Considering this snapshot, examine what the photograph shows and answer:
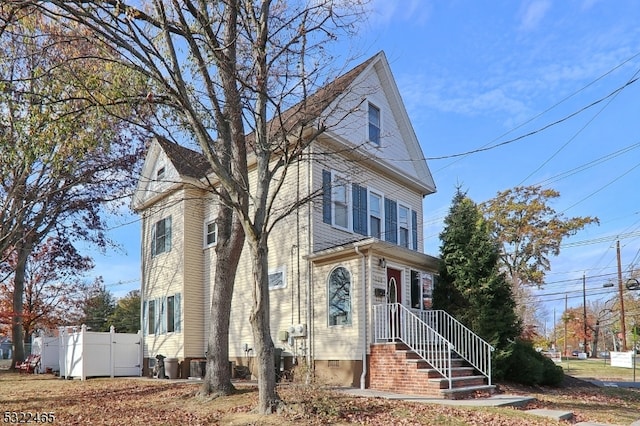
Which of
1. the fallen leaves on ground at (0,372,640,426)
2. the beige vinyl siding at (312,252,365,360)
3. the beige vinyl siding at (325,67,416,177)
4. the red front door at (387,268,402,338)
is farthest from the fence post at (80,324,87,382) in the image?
the beige vinyl siding at (325,67,416,177)

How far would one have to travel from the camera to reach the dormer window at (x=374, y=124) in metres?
16.2

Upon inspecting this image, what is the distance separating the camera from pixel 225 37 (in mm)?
9812

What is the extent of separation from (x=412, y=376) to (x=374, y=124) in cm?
793

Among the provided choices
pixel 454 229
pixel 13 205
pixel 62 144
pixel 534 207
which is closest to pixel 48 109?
pixel 62 144

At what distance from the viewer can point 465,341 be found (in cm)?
1304

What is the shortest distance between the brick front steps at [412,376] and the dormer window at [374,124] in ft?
21.5

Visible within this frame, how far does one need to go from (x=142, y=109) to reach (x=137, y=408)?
223 inches

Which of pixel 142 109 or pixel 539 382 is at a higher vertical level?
pixel 142 109

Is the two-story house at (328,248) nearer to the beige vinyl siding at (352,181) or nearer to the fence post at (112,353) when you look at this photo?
the beige vinyl siding at (352,181)


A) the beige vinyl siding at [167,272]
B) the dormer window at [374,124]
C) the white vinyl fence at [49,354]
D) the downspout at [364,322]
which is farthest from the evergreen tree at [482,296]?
the white vinyl fence at [49,354]

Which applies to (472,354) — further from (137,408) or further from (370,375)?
(137,408)

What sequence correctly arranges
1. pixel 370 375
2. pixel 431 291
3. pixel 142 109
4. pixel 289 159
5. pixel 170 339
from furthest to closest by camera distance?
pixel 170 339
pixel 431 291
pixel 370 375
pixel 142 109
pixel 289 159

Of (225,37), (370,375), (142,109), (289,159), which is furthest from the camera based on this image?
(370,375)

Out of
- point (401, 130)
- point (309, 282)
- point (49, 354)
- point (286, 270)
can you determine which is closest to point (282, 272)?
point (286, 270)
